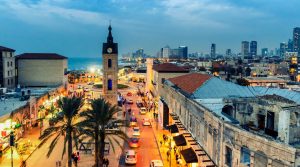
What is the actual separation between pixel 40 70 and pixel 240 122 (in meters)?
65.6

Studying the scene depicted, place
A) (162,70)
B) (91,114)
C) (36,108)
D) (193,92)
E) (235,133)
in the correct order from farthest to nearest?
(162,70), (36,108), (193,92), (91,114), (235,133)

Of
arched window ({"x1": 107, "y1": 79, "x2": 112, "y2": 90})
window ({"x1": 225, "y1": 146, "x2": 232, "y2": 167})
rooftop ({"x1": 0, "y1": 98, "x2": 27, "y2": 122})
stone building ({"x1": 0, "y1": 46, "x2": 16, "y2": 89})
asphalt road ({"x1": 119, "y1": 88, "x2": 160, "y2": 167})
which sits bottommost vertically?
asphalt road ({"x1": 119, "y1": 88, "x2": 160, "y2": 167})

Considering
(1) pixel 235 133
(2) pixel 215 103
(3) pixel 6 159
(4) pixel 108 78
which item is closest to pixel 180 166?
(2) pixel 215 103

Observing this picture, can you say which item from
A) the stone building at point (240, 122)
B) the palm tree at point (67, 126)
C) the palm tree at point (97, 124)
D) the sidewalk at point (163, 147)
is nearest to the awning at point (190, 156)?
the stone building at point (240, 122)

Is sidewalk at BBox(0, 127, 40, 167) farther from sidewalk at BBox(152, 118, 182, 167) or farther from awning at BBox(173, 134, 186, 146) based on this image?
awning at BBox(173, 134, 186, 146)

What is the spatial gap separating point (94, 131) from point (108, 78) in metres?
25.4

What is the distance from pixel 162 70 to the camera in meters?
82.0

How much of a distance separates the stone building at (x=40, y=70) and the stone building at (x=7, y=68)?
16.5ft

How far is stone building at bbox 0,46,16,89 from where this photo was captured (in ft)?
236

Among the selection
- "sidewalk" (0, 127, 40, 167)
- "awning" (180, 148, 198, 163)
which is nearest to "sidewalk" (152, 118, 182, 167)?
"awning" (180, 148, 198, 163)

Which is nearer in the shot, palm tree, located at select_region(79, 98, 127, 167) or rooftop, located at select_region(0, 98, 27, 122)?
palm tree, located at select_region(79, 98, 127, 167)

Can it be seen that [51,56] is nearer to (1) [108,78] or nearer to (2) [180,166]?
(1) [108,78]

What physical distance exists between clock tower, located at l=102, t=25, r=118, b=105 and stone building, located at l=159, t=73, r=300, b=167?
11.2 metres

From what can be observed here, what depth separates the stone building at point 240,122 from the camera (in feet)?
62.0
